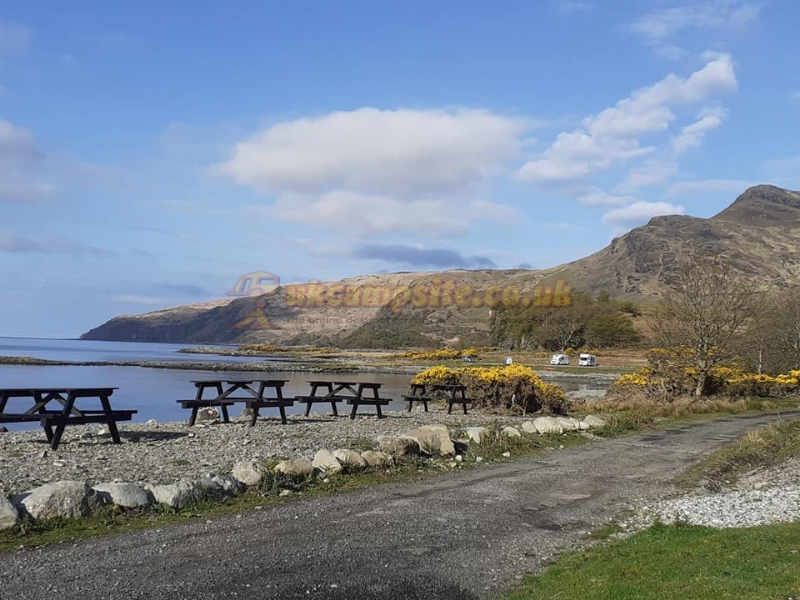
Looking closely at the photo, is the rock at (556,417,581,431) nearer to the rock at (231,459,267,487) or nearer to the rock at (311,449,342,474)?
the rock at (311,449,342,474)

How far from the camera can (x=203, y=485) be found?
9039 mm

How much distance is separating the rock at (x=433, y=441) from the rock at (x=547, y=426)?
4.62 m

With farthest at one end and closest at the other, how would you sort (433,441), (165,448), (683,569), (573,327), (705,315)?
1. (573,327)
2. (705,315)
3. (433,441)
4. (165,448)
5. (683,569)

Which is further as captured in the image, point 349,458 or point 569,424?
point 569,424

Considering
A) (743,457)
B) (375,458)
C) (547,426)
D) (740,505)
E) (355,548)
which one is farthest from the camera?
(547,426)

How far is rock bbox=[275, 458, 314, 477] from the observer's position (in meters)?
10.3

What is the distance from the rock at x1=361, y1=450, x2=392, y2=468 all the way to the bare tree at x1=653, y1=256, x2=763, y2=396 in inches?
921

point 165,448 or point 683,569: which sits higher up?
point 683,569

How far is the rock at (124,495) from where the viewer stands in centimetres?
816

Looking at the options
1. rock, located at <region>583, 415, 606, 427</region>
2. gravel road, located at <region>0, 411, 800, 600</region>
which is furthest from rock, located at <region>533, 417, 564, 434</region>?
gravel road, located at <region>0, 411, 800, 600</region>

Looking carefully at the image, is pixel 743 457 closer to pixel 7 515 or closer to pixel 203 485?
pixel 203 485

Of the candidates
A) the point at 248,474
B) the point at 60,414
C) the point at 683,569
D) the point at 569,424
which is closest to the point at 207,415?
the point at 60,414

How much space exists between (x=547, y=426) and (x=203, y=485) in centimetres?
1142

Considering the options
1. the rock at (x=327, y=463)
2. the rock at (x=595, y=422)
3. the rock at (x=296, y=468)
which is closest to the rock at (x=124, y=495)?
the rock at (x=296, y=468)
